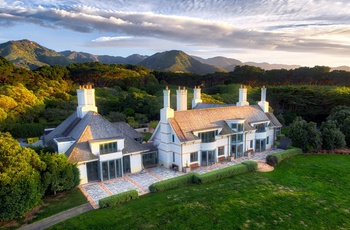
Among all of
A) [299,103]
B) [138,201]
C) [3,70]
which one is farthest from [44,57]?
[138,201]

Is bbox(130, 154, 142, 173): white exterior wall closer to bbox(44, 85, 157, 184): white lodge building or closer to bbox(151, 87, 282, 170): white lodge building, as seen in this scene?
bbox(44, 85, 157, 184): white lodge building

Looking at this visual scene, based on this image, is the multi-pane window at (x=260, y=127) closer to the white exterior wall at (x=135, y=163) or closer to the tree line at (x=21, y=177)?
the white exterior wall at (x=135, y=163)

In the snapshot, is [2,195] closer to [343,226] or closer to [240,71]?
[343,226]

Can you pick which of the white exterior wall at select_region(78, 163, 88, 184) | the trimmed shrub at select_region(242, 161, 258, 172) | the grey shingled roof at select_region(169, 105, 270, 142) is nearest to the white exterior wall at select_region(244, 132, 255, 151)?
the grey shingled roof at select_region(169, 105, 270, 142)

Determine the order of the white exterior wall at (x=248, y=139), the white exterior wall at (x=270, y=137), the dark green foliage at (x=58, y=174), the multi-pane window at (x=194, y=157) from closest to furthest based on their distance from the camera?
the dark green foliage at (x=58, y=174) → the multi-pane window at (x=194, y=157) → the white exterior wall at (x=248, y=139) → the white exterior wall at (x=270, y=137)

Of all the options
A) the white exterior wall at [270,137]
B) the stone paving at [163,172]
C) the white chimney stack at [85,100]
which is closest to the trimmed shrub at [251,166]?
the stone paving at [163,172]

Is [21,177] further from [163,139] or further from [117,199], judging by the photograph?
[163,139]

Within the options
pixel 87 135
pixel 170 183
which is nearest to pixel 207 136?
pixel 170 183
